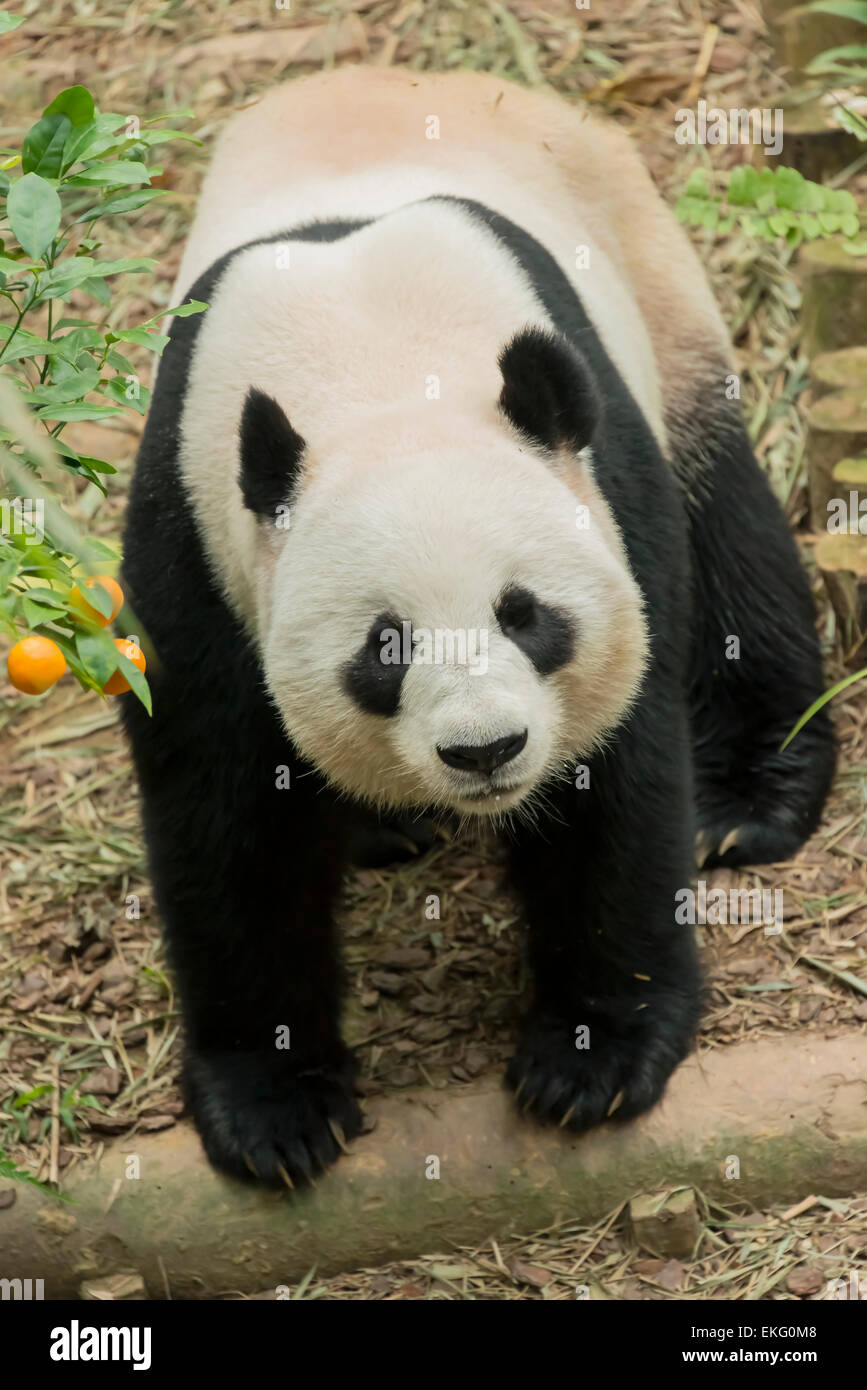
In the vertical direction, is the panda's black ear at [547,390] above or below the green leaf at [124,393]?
below

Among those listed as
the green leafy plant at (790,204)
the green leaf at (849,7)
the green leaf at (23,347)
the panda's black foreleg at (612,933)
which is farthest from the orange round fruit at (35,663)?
the green leafy plant at (790,204)

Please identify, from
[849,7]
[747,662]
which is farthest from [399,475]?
[747,662]

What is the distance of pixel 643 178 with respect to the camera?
511cm

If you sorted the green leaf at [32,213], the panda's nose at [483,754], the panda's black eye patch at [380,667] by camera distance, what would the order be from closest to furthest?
the green leaf at [32,213] → the panda's nose at [483,754] → the panda's black eye patch at [380,667]

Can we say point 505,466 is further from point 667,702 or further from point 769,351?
point 769,351

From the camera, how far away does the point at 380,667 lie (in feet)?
10.5

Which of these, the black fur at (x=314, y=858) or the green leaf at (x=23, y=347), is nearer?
the green leaf at (x=23, y=347)

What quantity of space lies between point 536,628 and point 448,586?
23 cm

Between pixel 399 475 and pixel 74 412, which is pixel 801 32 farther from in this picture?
pixel 74 412

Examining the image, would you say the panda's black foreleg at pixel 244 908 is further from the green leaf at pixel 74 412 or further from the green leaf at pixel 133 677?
the green leaf at pixel 133 677

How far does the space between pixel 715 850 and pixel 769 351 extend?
218 cm

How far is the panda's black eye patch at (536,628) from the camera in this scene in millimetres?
3146

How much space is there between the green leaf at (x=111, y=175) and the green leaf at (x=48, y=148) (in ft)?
0.13
